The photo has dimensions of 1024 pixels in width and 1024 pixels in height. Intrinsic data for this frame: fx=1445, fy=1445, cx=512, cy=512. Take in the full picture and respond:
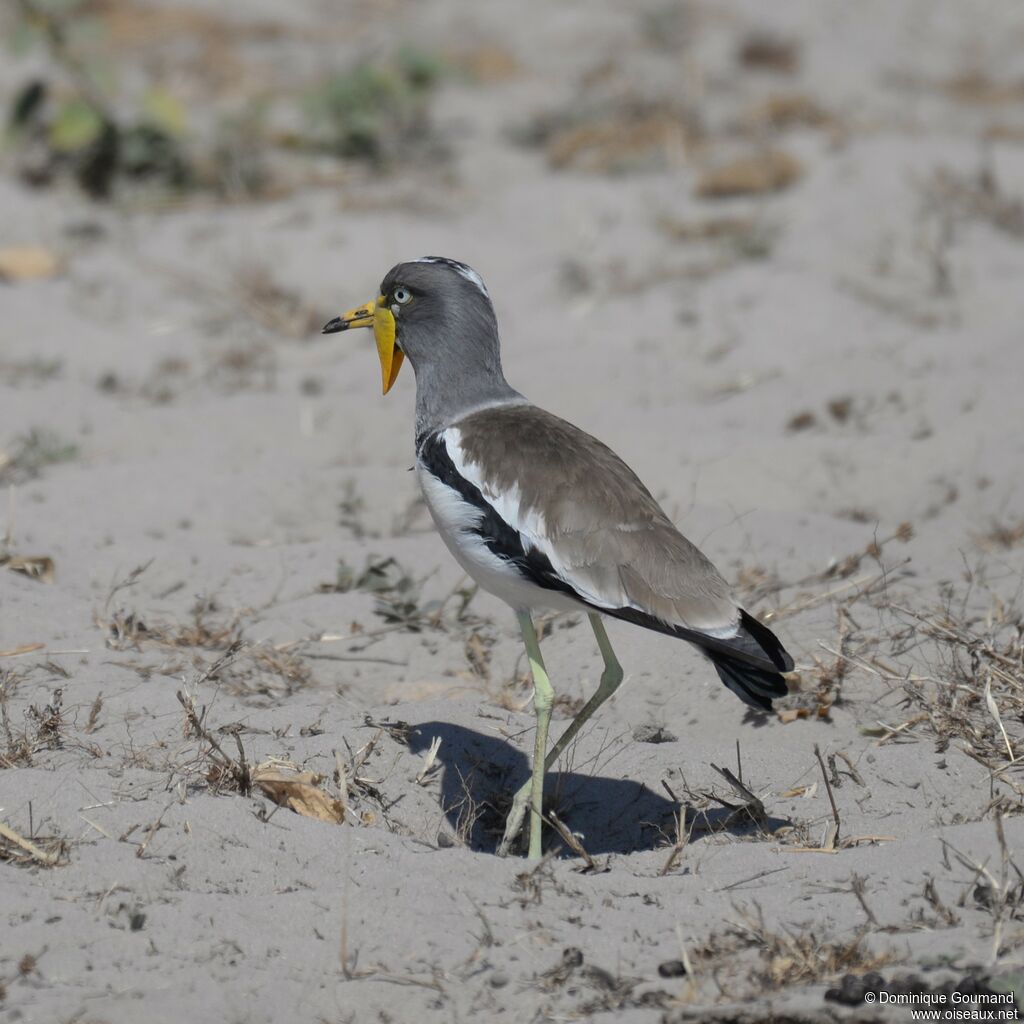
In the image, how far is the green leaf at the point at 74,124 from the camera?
29.3ft

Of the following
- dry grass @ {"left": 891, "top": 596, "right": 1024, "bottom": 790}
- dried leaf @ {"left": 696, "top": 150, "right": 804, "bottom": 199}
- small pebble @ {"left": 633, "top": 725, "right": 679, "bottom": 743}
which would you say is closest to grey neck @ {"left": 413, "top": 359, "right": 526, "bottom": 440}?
small pebble @ {"left": 633, "top": 725, "right": 679, "bottom": 743}

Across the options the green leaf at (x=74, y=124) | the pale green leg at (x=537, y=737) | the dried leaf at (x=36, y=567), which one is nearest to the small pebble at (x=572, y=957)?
the pale green leg at (x=537, y=737)

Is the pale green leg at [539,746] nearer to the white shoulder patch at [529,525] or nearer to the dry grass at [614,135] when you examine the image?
the white shoulder patch at [529,525]

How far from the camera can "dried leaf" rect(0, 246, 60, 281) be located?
27.1ft

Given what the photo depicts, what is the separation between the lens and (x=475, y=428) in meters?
4.18

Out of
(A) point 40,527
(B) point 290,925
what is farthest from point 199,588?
(B) point 290,925

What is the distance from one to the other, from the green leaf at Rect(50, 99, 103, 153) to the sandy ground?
1.42 ft

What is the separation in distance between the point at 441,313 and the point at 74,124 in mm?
5400

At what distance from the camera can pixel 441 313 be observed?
4469 mm

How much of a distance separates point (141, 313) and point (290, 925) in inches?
218

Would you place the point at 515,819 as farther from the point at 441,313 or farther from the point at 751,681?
the point at 441,313

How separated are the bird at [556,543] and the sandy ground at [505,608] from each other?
1.38 ft

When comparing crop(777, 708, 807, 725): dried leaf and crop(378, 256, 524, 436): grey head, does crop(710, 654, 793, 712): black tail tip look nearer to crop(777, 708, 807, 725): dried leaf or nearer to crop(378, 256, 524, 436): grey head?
crop(777, 708, 807, 725): dried leaf

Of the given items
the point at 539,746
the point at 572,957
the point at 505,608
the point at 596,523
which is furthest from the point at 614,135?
the point at 572,957
